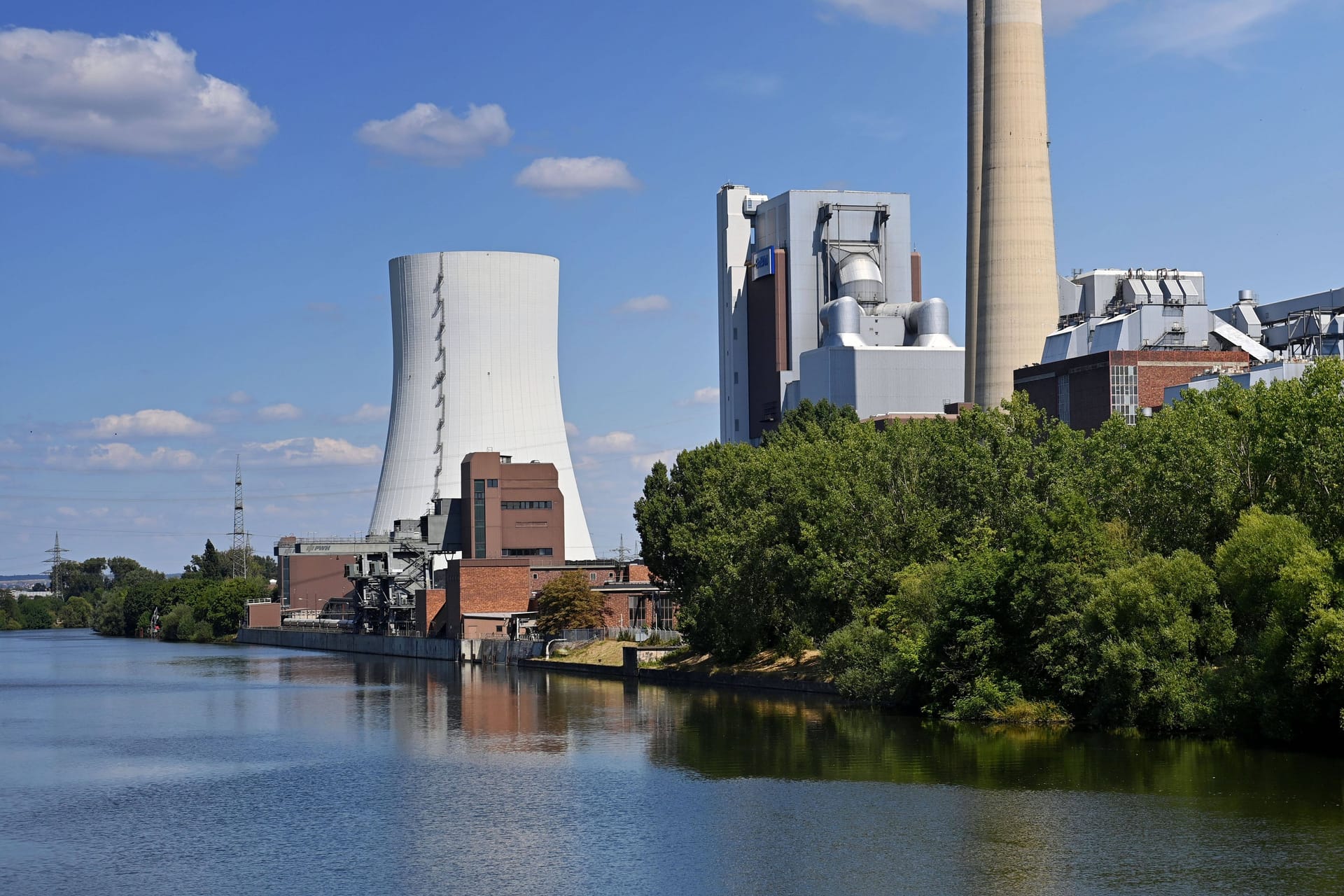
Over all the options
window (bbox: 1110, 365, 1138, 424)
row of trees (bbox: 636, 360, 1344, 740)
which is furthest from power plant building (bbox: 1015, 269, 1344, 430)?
row of trees (bbox: 636, 360, 1344, 740)

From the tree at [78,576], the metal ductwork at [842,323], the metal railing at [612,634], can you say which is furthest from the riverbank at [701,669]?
the tree at [78,576]

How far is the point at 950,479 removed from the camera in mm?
41750

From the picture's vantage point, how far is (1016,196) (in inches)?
2365

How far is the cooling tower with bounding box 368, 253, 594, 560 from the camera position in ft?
237

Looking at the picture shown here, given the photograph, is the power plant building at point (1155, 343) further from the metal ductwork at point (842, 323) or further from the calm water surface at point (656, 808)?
the calm water surface at point (656, 808)

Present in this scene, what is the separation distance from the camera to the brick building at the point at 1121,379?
2222 inches

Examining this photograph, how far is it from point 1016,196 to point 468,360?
27.0 metres

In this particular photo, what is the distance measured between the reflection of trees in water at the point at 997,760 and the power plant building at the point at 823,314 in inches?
1945

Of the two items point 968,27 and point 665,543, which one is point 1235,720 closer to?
point 665,543

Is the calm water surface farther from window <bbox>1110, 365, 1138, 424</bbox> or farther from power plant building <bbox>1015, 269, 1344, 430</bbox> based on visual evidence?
window <bbox>1110, 365, 1138, 424</bbox>

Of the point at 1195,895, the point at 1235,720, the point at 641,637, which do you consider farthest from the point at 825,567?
the point at 1195,895

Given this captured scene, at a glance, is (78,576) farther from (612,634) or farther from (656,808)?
(656,808)

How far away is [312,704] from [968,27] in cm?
3902

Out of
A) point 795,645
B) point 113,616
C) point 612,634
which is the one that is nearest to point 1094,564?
point 795,645
